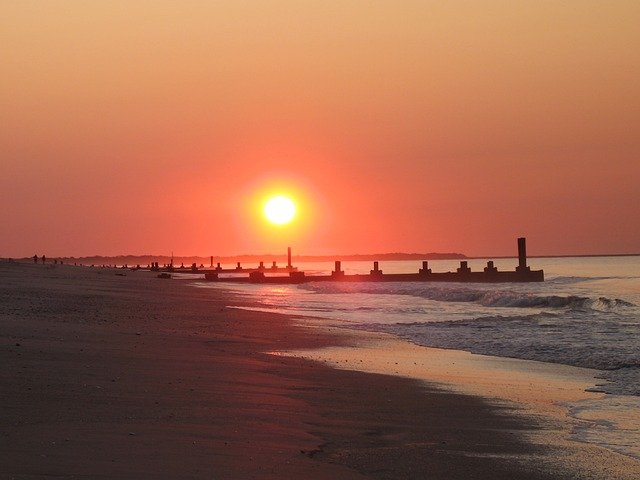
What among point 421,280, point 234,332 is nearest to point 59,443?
point 234,332

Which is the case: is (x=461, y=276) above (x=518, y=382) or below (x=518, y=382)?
above

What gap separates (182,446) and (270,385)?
409cm

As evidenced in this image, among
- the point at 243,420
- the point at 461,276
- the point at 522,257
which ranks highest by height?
the point at 522,257

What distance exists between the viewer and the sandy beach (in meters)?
6.40

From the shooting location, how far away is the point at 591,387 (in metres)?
12.3

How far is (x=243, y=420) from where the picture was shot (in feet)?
26.6

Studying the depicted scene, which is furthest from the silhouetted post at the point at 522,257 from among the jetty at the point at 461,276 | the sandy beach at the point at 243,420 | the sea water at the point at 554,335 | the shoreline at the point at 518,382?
the sandy beach at the point at 243,420

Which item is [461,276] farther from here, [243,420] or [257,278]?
[243,420]

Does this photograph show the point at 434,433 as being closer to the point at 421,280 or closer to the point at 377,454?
the point at 377,454

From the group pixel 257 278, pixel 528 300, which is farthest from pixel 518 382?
pixel 257 278

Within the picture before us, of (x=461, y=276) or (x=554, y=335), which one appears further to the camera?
(x=461, y=276)

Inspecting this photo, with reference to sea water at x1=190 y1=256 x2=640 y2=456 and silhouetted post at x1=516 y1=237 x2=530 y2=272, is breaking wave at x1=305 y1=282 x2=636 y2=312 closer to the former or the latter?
sea water at x1=190 y1=256 x2=640 y2=456

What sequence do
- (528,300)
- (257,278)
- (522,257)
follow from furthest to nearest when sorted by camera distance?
(257,278), (522,257), (528,300)

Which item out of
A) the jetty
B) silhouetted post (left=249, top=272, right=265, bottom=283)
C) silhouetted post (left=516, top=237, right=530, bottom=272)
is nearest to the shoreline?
the jetty
